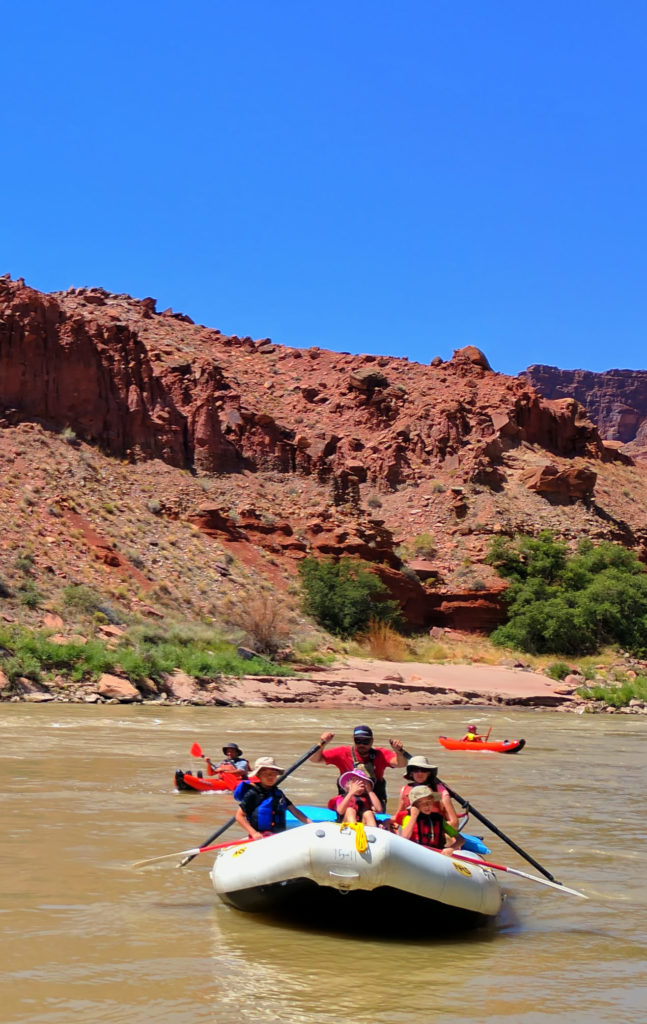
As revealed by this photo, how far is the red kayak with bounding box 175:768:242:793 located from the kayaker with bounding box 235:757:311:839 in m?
5.27

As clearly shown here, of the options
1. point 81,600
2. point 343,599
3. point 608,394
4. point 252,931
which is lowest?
point 252,931

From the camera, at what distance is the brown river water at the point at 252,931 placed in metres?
5.96

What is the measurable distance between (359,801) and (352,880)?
1.06 m

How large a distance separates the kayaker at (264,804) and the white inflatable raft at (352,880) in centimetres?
68

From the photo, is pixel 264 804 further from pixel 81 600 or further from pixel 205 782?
pixel 81 600

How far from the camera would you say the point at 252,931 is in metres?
7.48

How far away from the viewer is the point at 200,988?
616 centimetres

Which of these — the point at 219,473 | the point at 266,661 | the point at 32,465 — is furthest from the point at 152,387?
the point at 266,661

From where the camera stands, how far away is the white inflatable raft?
7090 mm

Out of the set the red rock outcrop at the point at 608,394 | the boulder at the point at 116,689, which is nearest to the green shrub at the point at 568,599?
the boulder at the point at 116,689

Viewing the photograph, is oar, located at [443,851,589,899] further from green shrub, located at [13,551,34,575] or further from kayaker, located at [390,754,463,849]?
green shrub, located at [13,551,34,575]

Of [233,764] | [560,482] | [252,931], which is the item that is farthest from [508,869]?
[560,482]

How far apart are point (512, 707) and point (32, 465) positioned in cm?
1968

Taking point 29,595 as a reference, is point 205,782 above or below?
below
